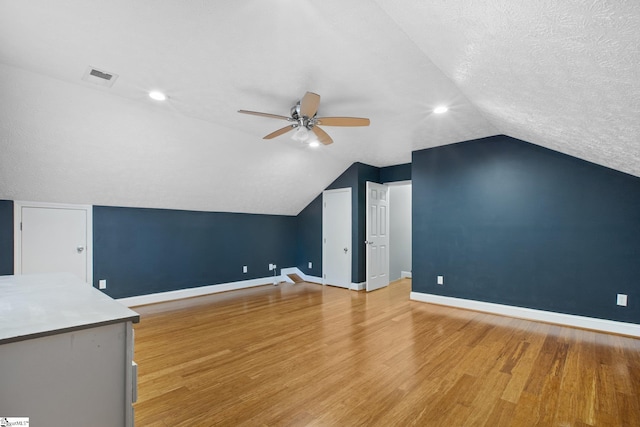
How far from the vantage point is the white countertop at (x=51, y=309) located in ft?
3.09

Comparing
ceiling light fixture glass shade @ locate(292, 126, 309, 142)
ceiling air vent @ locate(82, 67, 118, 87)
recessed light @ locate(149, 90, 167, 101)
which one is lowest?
ceiling light fixture glass shade @ locate(292, 126, 309, 142)

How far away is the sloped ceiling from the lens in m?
1.54

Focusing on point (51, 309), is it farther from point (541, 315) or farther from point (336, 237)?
point (336, 237)

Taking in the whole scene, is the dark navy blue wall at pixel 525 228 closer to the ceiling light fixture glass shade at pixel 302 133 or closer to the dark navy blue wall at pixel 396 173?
the dark navy blue wall at pixel 396 173

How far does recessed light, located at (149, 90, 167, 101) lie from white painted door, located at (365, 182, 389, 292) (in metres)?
3.76

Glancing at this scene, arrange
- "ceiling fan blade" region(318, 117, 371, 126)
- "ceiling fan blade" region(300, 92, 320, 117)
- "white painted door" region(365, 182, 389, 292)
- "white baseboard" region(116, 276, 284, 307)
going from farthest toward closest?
"white painted door" region(365, 182, 389, 292) < "white baseboard" region(116, 276, 284, 307) < "ceiling fan blade" region(318, 117, 371, 126) < "ceiling fan blade" region(300, 92, 320, 117)

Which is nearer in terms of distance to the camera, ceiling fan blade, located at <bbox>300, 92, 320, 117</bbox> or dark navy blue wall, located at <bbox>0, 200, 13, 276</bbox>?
ceiling fan blade, located at <bbox>300, 92, 320, 117</bbox>

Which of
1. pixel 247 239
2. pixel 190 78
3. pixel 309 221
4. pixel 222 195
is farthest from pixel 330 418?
pixel 309 221

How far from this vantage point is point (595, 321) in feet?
11.0

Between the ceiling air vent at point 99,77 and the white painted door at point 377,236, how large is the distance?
420 centimetres

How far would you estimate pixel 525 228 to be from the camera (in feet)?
12.6

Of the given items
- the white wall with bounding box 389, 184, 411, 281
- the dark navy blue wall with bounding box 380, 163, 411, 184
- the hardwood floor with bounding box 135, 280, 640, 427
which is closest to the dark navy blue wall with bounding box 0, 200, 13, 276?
the hardwood floor with bounding box 135, 280, 640, 427

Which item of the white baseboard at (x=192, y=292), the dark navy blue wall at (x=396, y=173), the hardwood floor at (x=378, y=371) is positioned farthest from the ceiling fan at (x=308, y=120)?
the white baseboard at (x=192, y=292)

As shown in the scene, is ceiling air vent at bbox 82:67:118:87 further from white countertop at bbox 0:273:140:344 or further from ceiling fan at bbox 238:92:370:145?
white countertop at bbox 0:273:140:344
